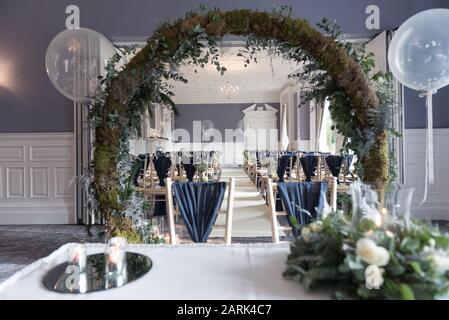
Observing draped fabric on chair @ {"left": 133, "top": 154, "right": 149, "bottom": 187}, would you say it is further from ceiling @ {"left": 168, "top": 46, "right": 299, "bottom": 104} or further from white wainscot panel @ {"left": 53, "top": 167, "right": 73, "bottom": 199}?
ceiling @ {"left": 168, "top": 46, "right": 299, "bottom": 104}

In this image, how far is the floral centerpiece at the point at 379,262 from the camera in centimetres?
90

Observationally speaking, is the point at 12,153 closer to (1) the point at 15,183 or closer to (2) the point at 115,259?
(1) the point at 15,183

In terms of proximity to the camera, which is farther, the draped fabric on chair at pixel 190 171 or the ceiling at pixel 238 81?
the ceiling at pixel 238 81

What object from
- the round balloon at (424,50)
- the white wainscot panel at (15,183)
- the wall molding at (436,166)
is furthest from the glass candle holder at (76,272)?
the wall molding at (436,166)

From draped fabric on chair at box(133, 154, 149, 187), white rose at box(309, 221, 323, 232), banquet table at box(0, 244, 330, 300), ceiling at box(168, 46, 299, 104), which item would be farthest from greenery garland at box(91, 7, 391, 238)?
ceiling at box(168, 46, 299, 104)

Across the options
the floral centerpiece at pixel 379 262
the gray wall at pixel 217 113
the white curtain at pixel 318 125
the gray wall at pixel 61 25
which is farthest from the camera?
the gray wall at pixel 217 113

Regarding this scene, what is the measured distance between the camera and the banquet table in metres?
1.05

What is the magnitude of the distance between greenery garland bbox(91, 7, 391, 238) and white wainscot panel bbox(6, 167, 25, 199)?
311 centimetres

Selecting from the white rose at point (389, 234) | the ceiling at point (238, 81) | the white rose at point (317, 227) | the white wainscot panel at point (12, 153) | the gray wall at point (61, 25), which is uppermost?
the ceiling at point (238, 81)

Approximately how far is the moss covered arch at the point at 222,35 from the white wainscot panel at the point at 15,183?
10.3 feet

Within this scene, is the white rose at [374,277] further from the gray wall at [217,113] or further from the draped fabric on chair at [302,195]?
the gray wall at [217,113]

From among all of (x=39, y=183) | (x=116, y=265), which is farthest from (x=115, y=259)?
(x=39, y=183)

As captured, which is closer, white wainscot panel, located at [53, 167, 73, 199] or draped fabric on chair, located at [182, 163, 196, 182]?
white wainscot panel, located at [53, 167, 73, 199]

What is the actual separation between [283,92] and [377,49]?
385 inches
